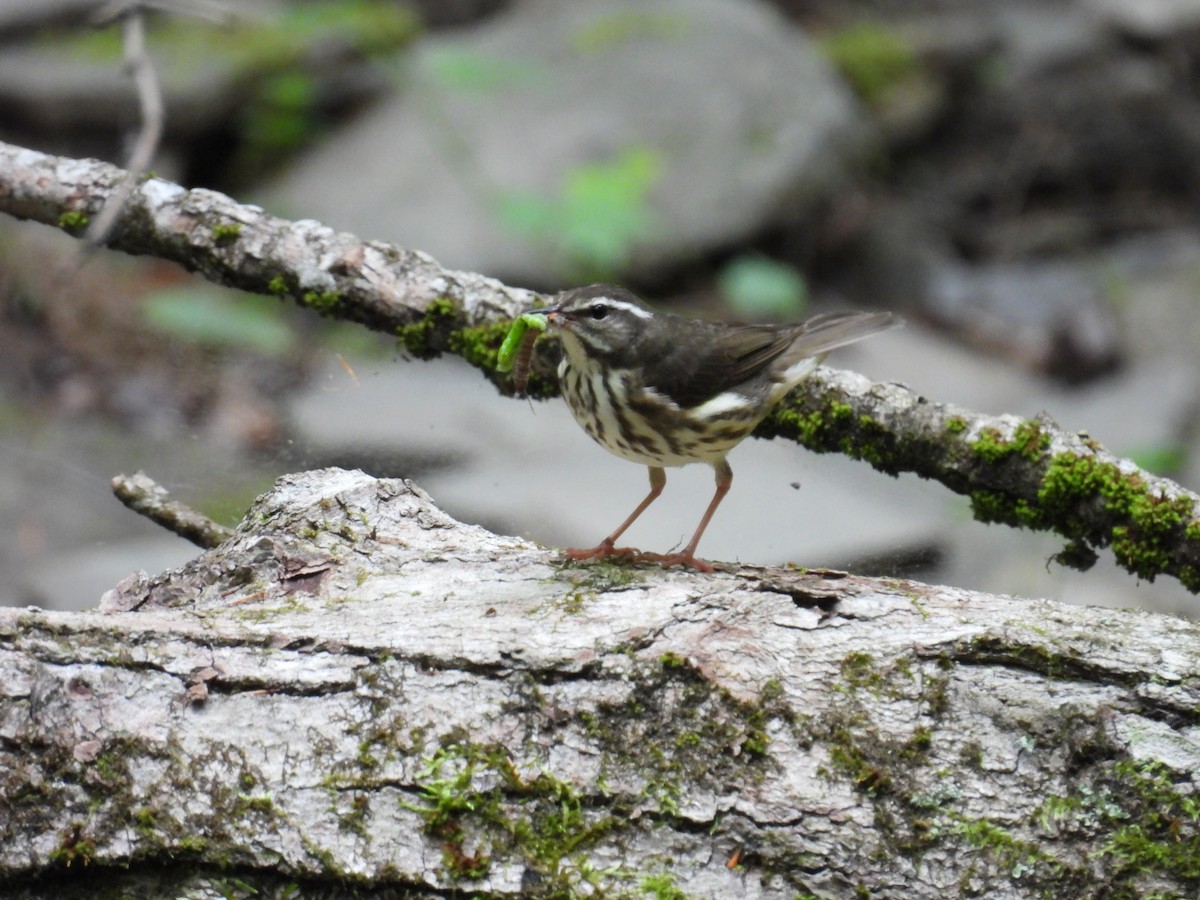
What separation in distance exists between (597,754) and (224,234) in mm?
2647

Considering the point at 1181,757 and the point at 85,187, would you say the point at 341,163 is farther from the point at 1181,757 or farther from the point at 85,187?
the point at 1181,757

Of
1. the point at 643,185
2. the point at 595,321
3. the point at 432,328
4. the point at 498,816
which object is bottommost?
the point at 498,816

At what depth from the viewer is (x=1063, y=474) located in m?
4.27

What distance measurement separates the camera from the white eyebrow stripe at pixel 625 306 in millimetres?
4137

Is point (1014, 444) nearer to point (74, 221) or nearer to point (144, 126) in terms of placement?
point (144, 126)

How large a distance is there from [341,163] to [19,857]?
9.54 m

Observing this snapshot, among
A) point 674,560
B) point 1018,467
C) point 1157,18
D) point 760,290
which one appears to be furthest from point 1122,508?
point 1157,18

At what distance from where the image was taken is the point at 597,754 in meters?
3.00

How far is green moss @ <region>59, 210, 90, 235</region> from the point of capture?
4.73 m

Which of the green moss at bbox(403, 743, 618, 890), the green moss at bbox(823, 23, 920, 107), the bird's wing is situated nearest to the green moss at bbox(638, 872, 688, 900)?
the green moss at bbox(403, 743, 618, 890)

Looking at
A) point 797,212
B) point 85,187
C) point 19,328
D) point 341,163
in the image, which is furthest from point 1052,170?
point 85,187

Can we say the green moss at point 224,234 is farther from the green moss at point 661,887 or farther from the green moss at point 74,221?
the green moss at point 661,887

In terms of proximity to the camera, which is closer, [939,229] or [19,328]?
[19,328]

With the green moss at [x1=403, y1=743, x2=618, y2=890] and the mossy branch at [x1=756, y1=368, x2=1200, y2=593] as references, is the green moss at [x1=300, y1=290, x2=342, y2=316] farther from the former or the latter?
the green moss at [x1=403, y1=743, x2=618, y2=890]
